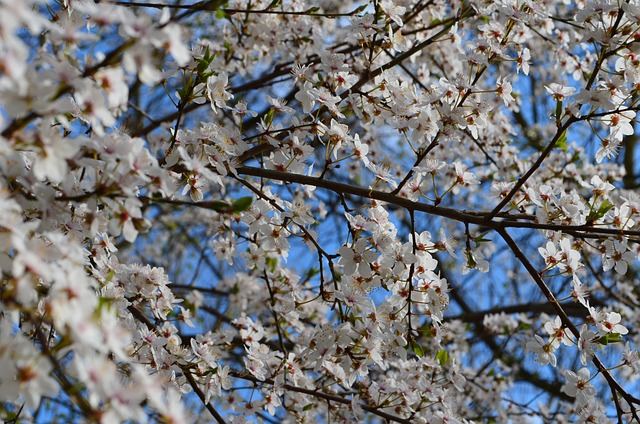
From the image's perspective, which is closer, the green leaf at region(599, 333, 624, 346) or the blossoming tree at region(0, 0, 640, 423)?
the blossoming tree at region(0, 0, 640, 423)

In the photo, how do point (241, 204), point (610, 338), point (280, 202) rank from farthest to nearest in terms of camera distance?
1. point (280, 202)
2. point (610, 338)
3. point (241, 204)

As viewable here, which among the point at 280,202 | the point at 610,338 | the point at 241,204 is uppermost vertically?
the point at 280,202

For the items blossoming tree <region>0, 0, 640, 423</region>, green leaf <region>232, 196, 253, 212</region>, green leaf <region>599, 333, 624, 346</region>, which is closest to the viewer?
blossoming tree <region>0, 0, 640, 423</region>

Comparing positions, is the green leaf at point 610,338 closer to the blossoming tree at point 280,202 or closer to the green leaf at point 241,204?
the blossoming tree at point 280,202

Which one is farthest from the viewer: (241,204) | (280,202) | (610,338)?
(280,202)

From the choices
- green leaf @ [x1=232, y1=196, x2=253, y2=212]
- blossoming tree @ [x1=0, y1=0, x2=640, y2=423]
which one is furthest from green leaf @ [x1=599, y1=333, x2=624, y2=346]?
green leaf @ [x1=232, y1=196, x2=253, y2=212]

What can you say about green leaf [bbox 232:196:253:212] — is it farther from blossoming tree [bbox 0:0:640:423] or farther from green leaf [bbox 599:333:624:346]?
green leaf [bbox 599:333:624:346]

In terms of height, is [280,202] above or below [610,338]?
above

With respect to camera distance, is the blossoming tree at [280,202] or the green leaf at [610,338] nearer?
the blossoming tree at [280,202]

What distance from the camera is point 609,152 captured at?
241cm

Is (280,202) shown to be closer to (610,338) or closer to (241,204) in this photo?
(241,204)

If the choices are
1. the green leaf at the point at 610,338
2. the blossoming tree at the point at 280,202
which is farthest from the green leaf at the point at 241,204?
the green leaf at the point at 610,338

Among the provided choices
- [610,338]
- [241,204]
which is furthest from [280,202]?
[610,338]

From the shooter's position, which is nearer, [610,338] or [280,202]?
[610,338]
